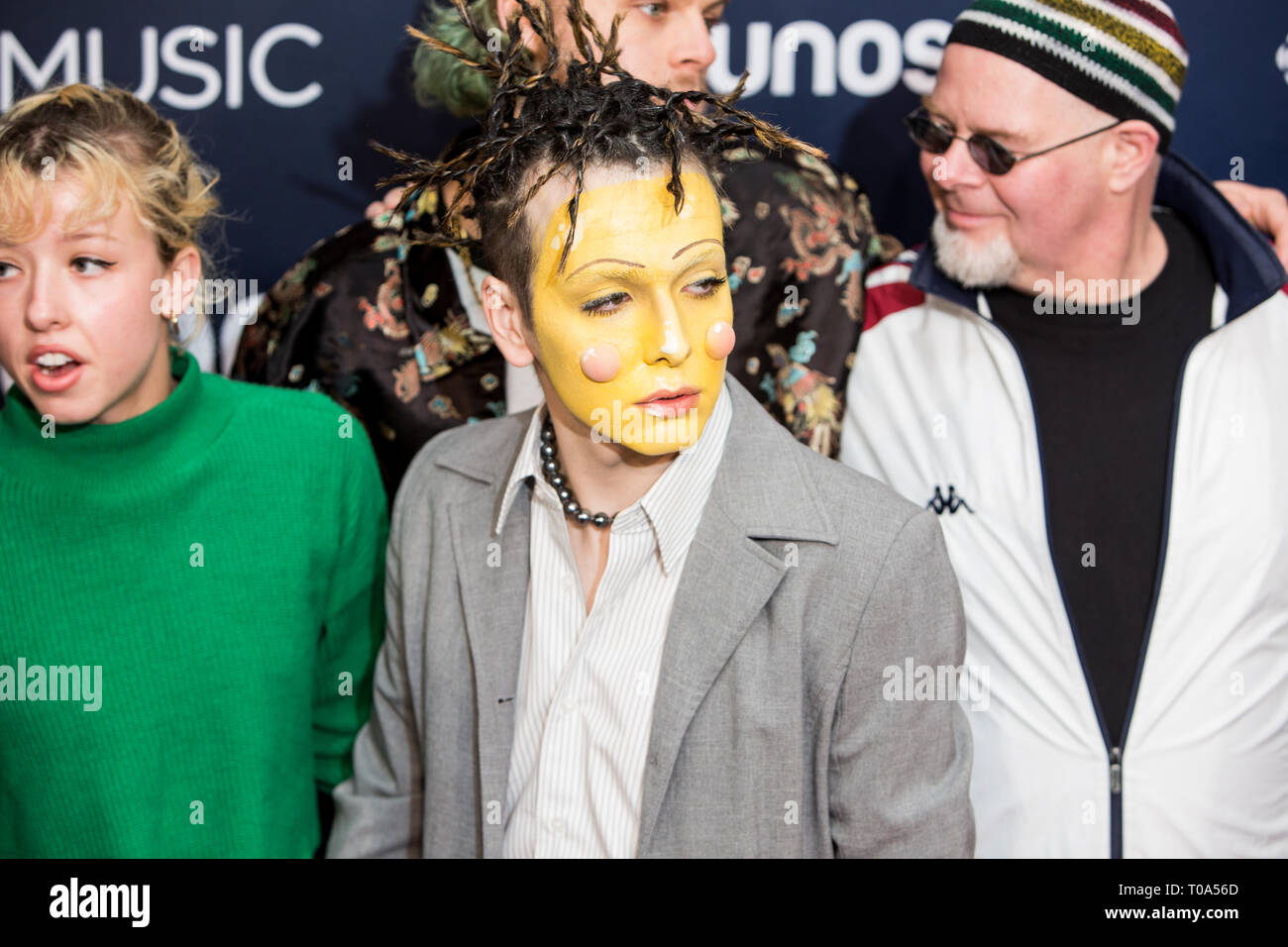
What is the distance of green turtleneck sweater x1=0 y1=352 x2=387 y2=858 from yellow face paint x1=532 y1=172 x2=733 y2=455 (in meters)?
0.68

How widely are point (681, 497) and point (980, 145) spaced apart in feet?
3.57

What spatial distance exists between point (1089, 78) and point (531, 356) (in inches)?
50.6

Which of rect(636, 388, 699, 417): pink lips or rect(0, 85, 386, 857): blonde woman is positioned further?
rect(0, 85, 386, 857): blonde woman

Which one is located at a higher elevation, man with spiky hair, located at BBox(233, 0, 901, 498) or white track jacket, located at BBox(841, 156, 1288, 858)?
man with spiky hair, located at BBox(233, 0, 901, 498)

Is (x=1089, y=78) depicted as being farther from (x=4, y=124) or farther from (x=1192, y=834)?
(x=4, y=124)

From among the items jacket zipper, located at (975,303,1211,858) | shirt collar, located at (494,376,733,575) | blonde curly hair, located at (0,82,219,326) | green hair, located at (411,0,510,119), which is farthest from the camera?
green hair, located at (411,0,510,119)

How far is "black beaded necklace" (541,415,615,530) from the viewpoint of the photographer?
1.82 meters

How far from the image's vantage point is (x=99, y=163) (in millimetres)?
1930

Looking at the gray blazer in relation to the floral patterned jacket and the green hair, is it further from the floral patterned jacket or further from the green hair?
the green hair

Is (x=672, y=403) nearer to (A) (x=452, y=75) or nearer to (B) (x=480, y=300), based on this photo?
(B) (x=480, y=300)

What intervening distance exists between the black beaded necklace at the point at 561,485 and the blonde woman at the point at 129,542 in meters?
0.48

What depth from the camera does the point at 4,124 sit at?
1.96 m

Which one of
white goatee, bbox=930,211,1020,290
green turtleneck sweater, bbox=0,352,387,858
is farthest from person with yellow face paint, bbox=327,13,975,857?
white goatee, bbox=930,211,1020,290

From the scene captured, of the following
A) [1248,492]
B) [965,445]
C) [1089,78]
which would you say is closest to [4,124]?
[965,445]
